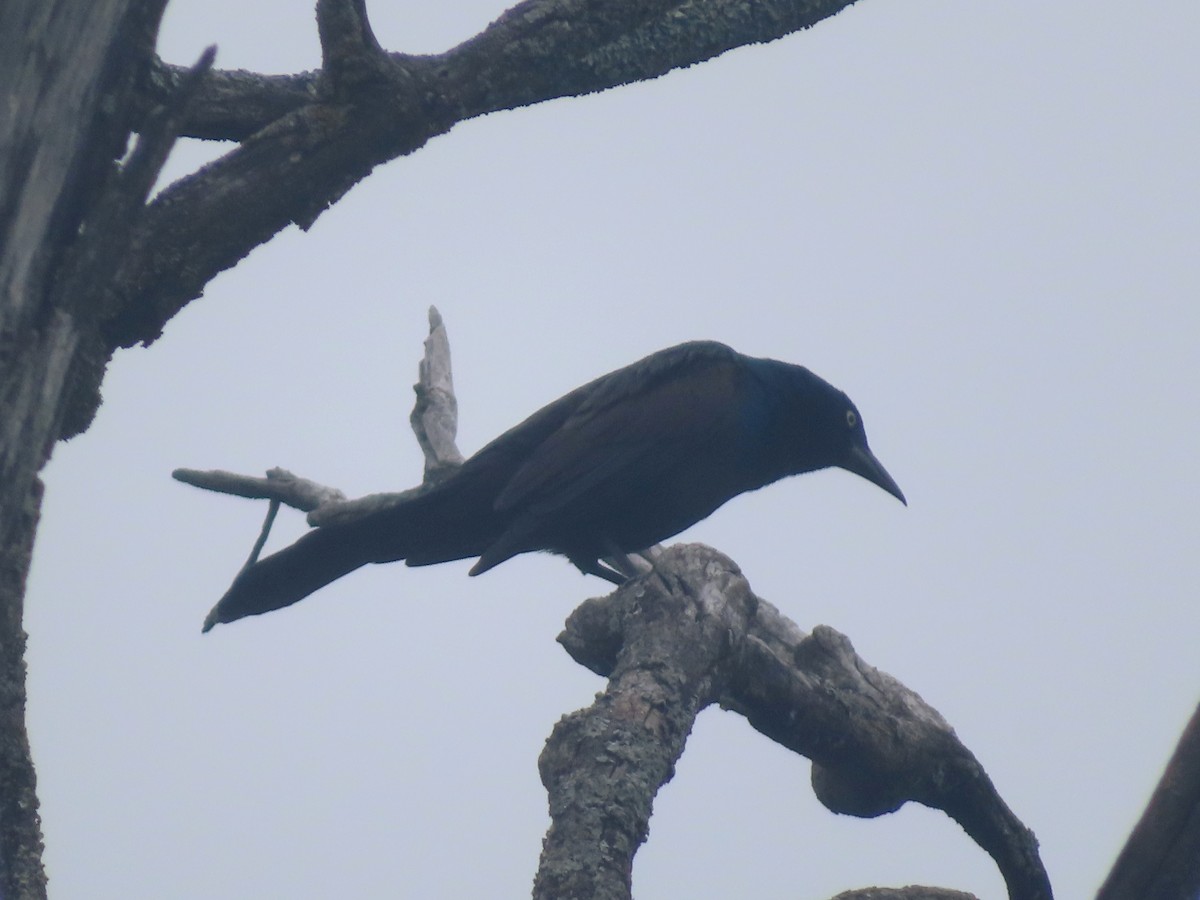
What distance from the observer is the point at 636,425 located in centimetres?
499

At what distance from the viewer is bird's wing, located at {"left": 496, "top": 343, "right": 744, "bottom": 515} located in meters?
4.74

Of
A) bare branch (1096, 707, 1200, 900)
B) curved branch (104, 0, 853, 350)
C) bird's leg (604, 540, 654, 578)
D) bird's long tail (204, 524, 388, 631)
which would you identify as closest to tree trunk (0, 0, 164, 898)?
curved branch (104, 0, 853, 350)

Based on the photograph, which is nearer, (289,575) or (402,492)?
(289,575)

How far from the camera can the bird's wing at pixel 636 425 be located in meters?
4.74

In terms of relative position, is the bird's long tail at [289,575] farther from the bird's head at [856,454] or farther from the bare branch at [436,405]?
the bird's head at [856,454]

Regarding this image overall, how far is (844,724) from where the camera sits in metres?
3.38

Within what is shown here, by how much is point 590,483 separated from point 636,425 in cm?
36

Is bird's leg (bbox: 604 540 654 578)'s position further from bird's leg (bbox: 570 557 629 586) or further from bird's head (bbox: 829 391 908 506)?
bird's head (bbox: 829 391 908 506)

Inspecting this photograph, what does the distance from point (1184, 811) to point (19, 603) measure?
1.84 meters

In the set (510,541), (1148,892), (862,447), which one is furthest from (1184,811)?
(862,447)

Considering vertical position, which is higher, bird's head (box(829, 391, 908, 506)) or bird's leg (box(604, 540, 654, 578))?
bird's head (box(829, 391, 908, 506))

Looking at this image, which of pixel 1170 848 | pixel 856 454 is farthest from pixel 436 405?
pixel 1170 848

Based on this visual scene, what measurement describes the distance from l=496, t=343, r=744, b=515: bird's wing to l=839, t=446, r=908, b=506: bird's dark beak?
2.91ft

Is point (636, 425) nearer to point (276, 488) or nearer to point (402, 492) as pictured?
point (402, 492)
